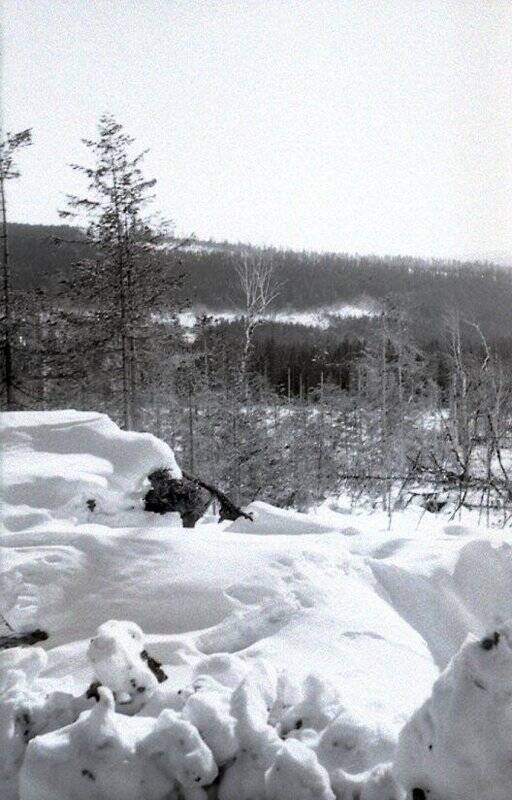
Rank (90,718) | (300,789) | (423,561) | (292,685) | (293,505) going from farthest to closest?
1. (293,505)
2. (423,561)
3. (292,685)
4. (90,718)
5. (300,789)

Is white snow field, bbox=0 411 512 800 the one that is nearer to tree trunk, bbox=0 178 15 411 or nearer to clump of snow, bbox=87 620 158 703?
clump of snow, bbox=87 620 158 703

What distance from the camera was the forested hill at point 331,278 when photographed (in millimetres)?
18000

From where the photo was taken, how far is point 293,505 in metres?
23.4

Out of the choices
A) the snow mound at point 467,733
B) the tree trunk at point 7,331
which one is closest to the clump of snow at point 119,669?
the snow mound at point 467,733

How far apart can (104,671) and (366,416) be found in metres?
29.8

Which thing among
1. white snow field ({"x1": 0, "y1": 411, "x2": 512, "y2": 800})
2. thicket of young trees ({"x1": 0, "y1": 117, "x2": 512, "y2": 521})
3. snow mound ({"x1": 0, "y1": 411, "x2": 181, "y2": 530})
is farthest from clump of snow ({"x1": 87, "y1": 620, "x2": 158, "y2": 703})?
thicket of young trees ({"x1": 0, "y1": 117, "x2": 512, "y2": 521})

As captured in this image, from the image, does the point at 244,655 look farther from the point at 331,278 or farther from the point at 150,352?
the point at 331,278

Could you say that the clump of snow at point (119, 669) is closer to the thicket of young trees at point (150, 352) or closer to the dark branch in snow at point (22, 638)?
the dark branch in snow at point (22, 638)

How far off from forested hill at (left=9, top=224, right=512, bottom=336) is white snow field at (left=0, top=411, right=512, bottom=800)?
7.66 meters

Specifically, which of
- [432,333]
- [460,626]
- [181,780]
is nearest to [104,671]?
[181,780]

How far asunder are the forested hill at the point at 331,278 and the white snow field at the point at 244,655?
766 cm

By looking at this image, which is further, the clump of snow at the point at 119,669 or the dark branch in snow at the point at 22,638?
the dark branch in snow at the point at 22,638

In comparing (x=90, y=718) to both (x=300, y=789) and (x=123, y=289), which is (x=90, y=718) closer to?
(x=300, y=789)

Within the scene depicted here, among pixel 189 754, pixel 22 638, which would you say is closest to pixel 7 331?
pixel 22 638
